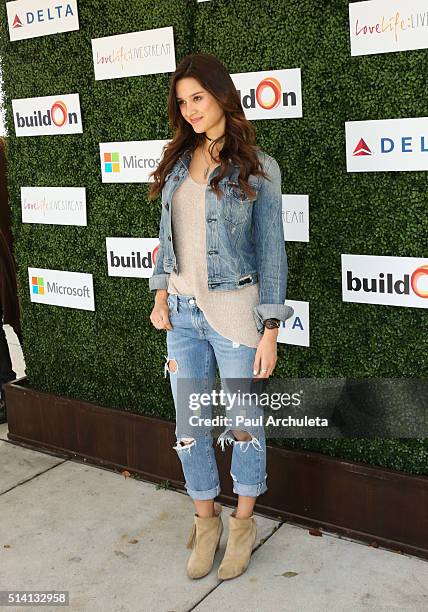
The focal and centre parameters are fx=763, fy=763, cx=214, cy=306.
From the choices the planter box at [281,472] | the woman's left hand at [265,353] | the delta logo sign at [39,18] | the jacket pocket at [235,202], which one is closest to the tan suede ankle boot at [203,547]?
the planter box at [281,472]

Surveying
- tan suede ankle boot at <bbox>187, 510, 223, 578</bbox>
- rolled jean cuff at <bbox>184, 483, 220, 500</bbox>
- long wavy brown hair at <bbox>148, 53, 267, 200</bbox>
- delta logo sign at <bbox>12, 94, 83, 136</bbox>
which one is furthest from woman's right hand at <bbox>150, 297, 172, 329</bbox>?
delta logo sign at <bbox>12, 94, 83, 136</bbox>

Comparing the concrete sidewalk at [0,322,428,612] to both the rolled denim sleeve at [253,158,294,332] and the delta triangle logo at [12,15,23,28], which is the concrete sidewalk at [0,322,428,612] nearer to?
the rolled denim sleeve at [253,158,294,332]

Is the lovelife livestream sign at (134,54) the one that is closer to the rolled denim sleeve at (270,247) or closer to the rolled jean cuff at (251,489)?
the rolled denim sleeve at (270,247)

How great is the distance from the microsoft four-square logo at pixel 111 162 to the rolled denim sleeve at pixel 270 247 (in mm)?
1158

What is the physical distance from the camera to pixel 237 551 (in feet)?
8.61

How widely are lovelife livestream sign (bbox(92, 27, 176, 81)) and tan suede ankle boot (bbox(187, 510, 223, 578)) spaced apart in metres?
1.75

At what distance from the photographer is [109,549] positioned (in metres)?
2.86

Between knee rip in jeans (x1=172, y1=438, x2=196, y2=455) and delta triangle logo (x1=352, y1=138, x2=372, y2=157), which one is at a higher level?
delta triangle logo (x1=352, y1=138, x2=372, y2=157)

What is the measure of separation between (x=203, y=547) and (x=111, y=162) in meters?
1.67

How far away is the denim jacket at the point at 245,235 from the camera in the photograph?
228 cm

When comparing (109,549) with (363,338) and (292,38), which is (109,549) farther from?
(292,38)

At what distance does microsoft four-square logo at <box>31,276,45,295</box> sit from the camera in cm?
379

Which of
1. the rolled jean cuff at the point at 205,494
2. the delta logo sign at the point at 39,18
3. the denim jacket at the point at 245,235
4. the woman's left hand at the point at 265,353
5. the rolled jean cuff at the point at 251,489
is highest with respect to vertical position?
the delta logo sign at the point at 39,18

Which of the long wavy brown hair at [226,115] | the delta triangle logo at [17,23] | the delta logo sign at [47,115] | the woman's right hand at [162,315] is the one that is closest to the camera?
the long wavy brown hair at [226,115]
